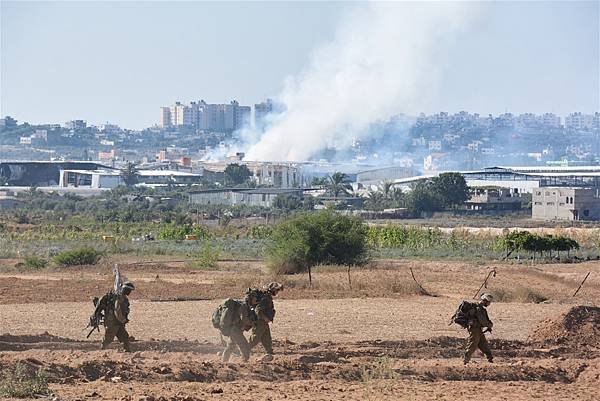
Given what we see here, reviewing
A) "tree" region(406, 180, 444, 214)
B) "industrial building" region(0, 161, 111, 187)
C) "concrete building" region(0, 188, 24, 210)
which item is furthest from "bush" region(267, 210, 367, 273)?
"industrial building" region(0, 161, 111, 187)

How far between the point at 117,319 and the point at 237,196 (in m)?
101

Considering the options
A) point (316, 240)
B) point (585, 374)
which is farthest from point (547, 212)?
point (585, 374)

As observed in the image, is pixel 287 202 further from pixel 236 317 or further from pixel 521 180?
pixel 236 317

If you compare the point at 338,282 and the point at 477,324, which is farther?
the point at 338,282

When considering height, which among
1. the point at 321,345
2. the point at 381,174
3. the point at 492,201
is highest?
the point at 381,174

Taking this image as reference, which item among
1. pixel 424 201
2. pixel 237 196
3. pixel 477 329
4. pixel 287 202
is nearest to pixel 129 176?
pixel 237 196

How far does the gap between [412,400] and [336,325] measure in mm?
8913

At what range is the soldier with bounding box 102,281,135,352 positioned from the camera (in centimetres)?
1781

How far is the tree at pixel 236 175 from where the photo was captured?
5851 inches

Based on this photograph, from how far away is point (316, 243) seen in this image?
42.1 m

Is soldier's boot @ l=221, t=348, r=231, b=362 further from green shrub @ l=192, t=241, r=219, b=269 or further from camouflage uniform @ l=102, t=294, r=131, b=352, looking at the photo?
green shrub @ l=192, t=241, r=219, b=269

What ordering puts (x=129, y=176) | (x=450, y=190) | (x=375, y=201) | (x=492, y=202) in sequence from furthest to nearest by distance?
(x=129, y=176) → (x=375, y=201) → (x=492, y=202) → (x=450, y=190)

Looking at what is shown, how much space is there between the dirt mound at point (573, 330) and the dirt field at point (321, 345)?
33 millimetres

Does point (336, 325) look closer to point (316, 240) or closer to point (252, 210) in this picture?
point (316, 240)
